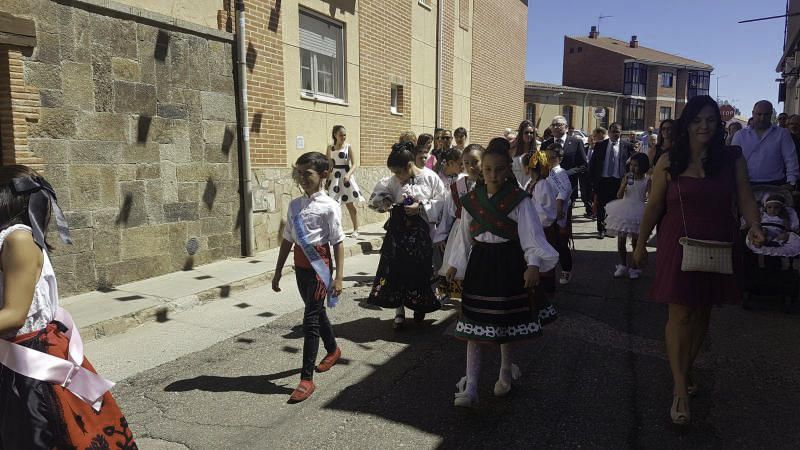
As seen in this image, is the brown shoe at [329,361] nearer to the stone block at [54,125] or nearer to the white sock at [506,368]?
the white sock at [506,368]

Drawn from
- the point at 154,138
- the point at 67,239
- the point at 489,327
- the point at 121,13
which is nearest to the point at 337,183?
the point at 154,138

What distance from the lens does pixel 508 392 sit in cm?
378

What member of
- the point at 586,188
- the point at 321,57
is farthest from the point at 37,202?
the point at 586,188

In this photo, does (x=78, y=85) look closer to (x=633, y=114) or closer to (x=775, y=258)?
(x=775, y=258)

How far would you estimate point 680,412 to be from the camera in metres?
3.28

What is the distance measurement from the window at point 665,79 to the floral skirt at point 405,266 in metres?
52.7

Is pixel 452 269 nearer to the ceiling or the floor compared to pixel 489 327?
nearer to the ceiling

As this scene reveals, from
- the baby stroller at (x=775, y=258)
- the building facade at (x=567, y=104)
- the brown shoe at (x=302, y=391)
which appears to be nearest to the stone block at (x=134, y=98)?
the brown shoe at (x=302, y=391)

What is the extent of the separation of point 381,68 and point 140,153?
629 cm

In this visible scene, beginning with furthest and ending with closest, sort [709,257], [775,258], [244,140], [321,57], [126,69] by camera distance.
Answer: [321,57], [244,140], [126,69], [775,258], [709,257]

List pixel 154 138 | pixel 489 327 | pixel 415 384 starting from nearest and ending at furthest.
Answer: pixel 489 327, pixel 415 384, pixel 154 138

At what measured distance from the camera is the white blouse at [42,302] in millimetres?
2143

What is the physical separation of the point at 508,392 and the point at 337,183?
21.2ft

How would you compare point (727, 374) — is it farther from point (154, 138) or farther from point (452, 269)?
point (154, 138)
